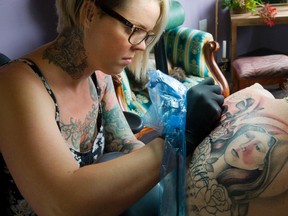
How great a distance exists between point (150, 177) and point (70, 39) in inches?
18.3

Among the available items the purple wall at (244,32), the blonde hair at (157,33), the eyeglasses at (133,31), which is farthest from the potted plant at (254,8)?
the eyeglasses at (133,31)

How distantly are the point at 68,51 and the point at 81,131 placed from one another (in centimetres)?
24

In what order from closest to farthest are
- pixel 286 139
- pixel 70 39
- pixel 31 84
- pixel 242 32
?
pixel 286 139, pixel 31 84, pixel 70 39, pixel 242 32

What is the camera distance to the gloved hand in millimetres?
781

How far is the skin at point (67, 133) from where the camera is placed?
695 millimetres

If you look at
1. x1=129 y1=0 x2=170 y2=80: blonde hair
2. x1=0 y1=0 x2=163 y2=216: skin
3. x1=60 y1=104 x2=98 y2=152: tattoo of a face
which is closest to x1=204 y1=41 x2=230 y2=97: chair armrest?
x1=129 y1=0 x2=170 y2=80: blonde hair

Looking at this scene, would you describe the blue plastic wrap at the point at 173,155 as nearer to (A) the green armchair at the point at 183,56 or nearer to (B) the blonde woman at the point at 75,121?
(B) the blonde woman at the point at 75,121

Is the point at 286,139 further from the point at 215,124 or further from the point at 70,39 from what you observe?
the point at 70,39

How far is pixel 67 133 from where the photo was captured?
38.8 inches

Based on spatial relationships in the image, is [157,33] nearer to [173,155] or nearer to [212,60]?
[173,155]

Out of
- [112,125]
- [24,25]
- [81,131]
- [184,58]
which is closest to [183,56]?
[184,58]

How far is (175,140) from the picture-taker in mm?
746

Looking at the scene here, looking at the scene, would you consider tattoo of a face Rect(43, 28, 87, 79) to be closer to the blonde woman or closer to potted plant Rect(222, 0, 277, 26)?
the blonde woman

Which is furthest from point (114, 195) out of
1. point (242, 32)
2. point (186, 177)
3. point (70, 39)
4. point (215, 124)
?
point (242, 32)
